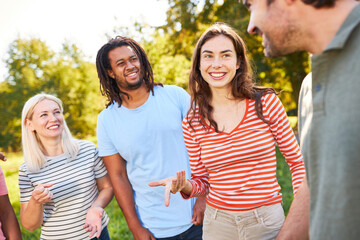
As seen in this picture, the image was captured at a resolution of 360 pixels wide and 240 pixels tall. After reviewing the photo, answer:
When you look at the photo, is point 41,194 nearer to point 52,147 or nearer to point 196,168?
point 52,147

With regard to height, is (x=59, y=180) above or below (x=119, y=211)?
above

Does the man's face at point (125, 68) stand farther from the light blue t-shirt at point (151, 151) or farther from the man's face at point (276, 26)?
the man's face at point (276, 26)

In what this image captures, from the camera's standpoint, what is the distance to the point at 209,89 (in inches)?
94.8

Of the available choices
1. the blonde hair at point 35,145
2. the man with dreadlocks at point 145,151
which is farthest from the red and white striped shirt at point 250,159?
the blonde hair at point 35,145

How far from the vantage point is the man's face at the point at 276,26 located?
1287 millimetres

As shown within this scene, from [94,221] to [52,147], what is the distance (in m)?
0.85

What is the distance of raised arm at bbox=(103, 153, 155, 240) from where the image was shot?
2705mm

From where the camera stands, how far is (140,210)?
2.75 metres

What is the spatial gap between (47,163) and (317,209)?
2425 millimetres

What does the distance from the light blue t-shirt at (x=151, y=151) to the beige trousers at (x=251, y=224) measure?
67 cm

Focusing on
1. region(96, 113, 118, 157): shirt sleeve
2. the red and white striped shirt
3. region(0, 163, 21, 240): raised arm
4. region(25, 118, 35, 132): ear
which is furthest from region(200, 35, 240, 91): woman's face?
region(0, 163, 21, 240): raised arm

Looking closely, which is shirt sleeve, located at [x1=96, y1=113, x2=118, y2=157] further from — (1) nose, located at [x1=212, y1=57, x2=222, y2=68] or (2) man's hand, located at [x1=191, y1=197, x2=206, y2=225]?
(1) nose, located at [x1=212, y1=57, x2=222, y2=68]

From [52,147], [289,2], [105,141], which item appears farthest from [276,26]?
[52,147]

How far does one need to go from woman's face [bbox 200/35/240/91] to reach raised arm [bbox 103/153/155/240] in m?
1.10
